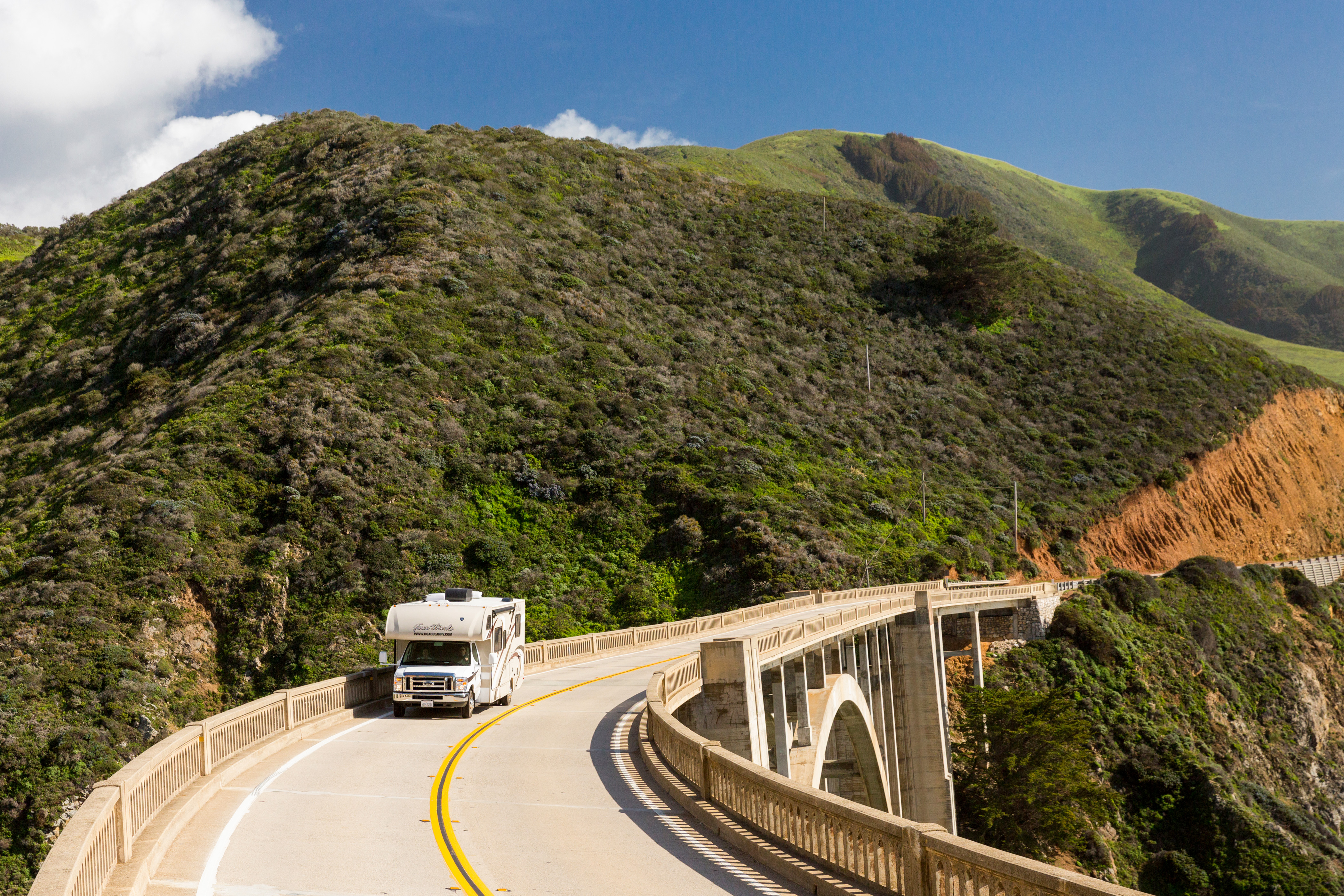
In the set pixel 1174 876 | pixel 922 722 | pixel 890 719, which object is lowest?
pixel 1174 876

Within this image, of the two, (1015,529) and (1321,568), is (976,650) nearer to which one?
(1015,529)

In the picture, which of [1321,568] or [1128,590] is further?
[1321,568]

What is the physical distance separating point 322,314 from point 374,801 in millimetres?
47553

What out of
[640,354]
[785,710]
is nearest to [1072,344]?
[640,354]

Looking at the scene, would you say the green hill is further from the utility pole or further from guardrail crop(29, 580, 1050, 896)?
guardrail crop(29, 580, 1050, 896)

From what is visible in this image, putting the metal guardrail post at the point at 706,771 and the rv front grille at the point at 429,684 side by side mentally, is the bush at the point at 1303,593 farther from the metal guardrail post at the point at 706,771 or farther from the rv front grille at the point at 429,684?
the metal guardrail post at the point at 706,771

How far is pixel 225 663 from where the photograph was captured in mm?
35094

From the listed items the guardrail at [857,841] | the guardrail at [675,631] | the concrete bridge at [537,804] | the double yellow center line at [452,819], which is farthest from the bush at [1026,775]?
the guardrail at [857,841]

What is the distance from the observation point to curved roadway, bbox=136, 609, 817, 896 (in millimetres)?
9312

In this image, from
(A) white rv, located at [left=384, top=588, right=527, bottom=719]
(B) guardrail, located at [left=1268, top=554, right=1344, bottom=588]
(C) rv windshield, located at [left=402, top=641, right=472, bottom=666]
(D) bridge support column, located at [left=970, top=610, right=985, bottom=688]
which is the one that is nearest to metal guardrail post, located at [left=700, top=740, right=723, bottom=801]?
(A) white rv, located at [left=384, top=588, right=527, bottom=719]

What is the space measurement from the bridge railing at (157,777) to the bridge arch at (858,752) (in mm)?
15154

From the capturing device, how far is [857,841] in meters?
8.22

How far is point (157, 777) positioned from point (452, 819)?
11.6 feet

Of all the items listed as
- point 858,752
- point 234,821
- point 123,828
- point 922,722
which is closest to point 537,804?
point 234,821
